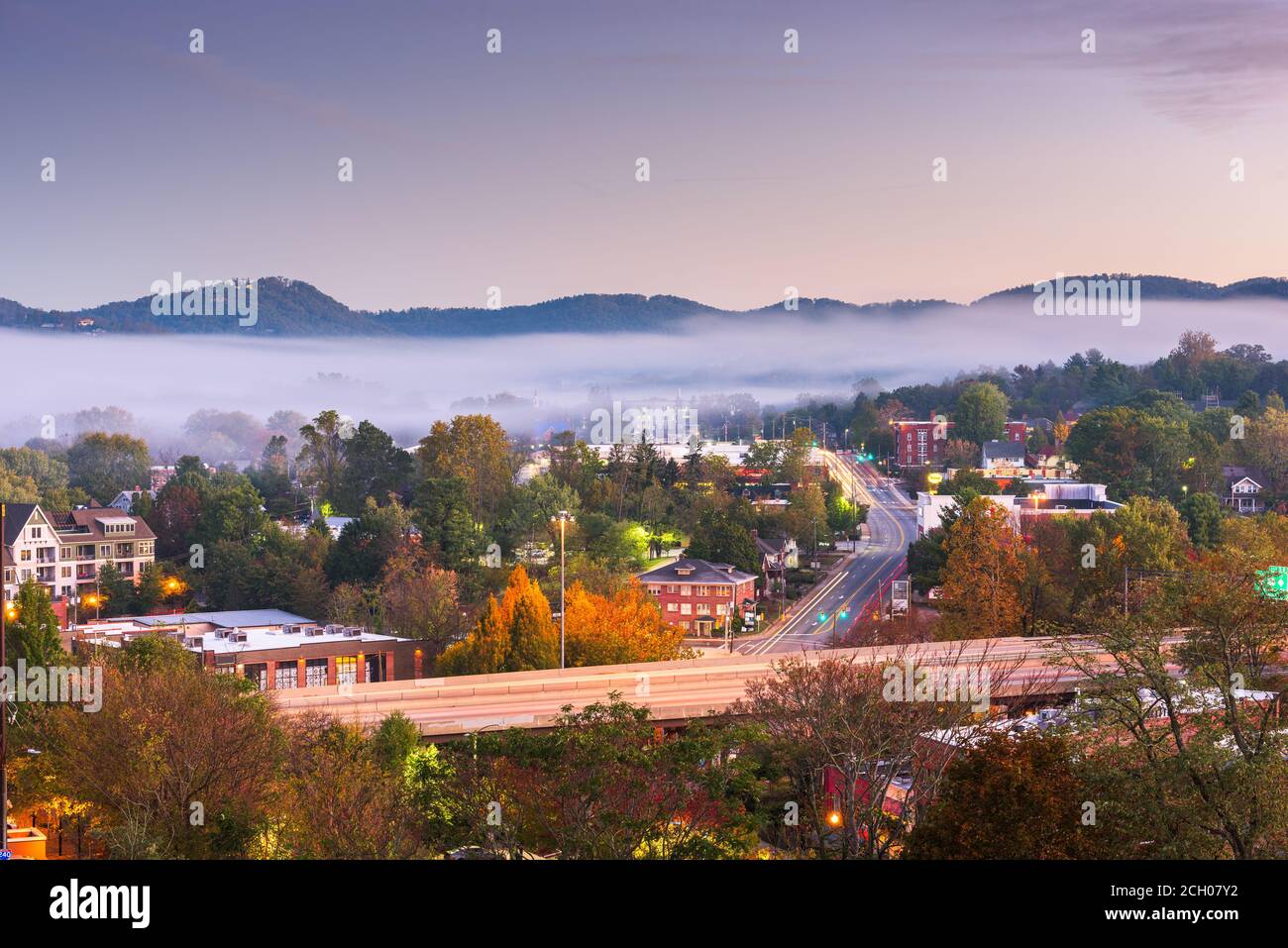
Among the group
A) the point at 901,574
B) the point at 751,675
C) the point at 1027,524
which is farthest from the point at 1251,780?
the point at 901,574

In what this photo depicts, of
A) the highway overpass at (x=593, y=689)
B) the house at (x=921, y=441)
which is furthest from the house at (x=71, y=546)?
the house at (x=921, y=441)

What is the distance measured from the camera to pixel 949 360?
78062mm

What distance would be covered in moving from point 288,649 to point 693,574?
974 centimetres

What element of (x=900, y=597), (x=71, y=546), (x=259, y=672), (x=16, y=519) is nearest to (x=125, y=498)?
(x=71, y=546)

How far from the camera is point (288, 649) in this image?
1912 cm

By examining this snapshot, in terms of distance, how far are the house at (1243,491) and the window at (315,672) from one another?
27.2 meters

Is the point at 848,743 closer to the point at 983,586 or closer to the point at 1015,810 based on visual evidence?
the point at 1015,810

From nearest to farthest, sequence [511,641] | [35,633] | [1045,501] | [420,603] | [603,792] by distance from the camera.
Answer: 1. [603,792]
2. [35,633]
3. [511,641]
4. [420,603]
5. [1045,501]

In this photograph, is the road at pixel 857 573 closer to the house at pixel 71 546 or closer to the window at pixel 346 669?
the window at pixel 346 669

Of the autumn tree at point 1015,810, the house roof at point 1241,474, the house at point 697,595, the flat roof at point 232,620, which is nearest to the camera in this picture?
the autumn tree at point 1015,810

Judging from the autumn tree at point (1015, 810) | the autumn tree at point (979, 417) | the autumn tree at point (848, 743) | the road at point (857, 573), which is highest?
the autumn tree at point (979, 417)

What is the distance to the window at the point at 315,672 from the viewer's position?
19.3 metres

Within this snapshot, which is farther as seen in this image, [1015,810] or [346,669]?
[346,669]
